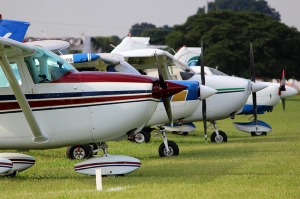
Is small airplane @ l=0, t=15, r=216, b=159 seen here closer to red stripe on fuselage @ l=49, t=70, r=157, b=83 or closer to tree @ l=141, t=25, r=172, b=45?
red stripe on fuselage @ l=49, t=70, r=157, b=83

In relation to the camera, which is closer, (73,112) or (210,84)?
(73,112)

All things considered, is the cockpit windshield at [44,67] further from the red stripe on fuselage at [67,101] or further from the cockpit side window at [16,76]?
the red stripe on fuselage at [67,101]

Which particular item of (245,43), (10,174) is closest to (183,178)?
(10,174)

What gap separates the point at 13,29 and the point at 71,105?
7.63 ft

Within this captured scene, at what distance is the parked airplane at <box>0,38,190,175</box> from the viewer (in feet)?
31.3

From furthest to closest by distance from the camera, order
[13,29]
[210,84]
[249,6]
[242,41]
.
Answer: [249,6] < [242,41] < [210,84] < [13,29]

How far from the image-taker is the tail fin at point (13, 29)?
11.0m

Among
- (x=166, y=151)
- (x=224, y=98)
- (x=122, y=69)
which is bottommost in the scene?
(x=166, y=151)

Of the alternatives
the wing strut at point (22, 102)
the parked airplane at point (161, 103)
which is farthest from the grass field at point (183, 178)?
the wing strut at point (22, 102)

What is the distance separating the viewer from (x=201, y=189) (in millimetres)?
8438

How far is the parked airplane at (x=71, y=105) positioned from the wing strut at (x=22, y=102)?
16 millimetres

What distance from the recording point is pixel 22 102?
30.0 ft

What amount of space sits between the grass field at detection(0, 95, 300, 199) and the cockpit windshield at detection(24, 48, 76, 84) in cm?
147

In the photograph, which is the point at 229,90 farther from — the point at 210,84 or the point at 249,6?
the point at 249,6
